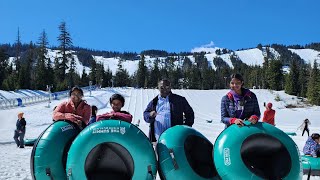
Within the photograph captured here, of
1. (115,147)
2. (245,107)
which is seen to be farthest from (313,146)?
(115,147)

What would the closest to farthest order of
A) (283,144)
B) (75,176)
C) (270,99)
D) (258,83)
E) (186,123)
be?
(75,176), (283,144), (186,123), (270,99), (258,83)

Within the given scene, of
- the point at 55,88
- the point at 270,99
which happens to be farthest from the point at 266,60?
the point at 55,88

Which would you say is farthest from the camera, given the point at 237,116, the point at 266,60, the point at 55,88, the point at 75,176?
the point at 266,60

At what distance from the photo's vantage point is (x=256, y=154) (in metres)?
6.21

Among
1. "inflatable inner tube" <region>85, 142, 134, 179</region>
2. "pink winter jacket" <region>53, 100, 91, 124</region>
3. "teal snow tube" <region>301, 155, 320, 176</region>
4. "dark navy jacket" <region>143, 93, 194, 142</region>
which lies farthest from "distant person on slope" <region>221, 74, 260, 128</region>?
"teal snow tube" <region>301, 155, 320, 176</region>

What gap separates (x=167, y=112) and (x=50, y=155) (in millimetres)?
2384

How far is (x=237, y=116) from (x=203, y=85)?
11930 centimetres

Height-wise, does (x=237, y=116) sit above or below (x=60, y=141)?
above

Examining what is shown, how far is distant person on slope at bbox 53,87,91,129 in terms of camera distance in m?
6.71

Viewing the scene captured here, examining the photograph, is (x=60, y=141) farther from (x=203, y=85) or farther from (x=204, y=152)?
(x=203, y=85)

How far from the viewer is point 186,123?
7.21 m

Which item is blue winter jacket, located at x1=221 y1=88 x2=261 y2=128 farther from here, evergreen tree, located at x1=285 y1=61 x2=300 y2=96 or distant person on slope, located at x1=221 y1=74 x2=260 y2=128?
evergreen tree, located at x1=285 y1=61 x2=300 y2=96

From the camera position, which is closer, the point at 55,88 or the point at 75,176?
the point at 75,176

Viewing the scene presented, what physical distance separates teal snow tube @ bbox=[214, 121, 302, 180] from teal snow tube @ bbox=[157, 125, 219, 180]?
458 mm
